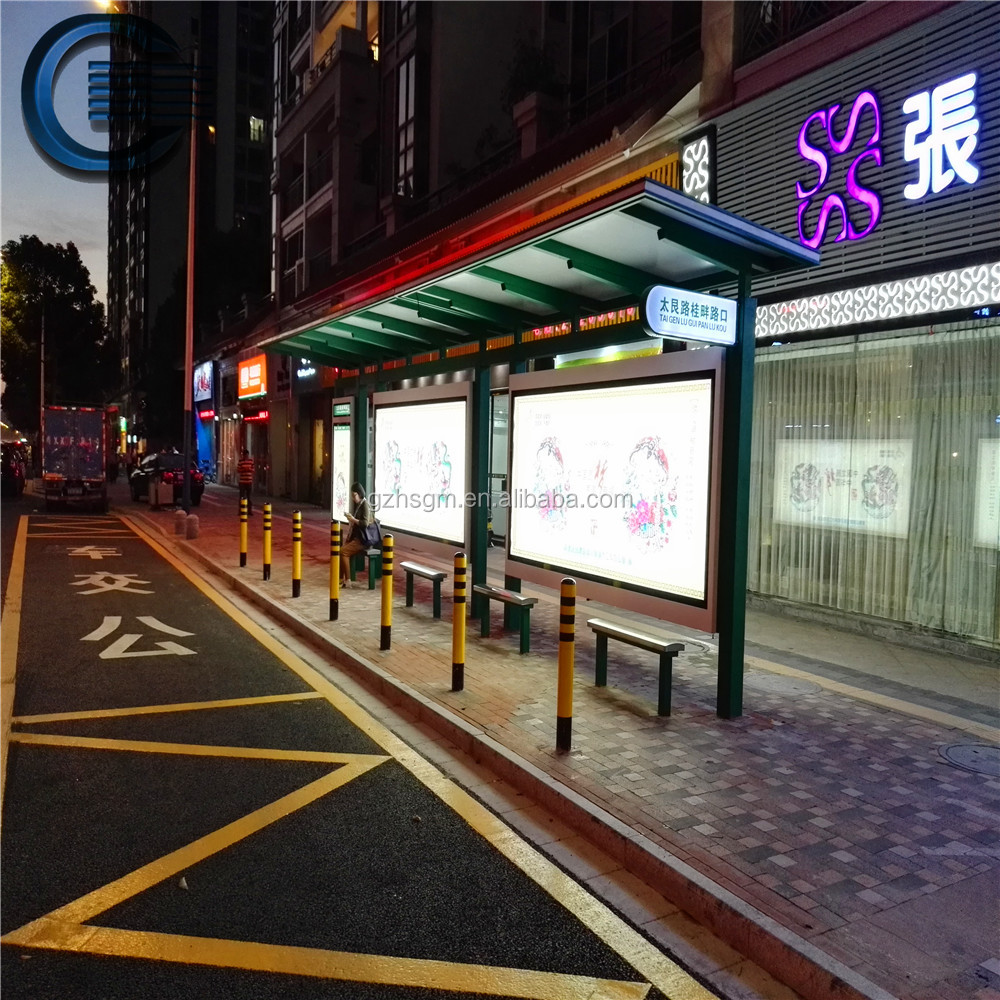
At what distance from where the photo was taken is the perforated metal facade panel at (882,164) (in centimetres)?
770

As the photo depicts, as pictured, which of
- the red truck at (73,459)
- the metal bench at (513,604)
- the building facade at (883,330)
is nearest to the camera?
the building facade at (883,330)

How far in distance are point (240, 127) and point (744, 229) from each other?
253 ft

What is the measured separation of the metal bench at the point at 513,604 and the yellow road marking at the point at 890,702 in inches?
86.8

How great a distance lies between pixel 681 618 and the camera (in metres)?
6.36

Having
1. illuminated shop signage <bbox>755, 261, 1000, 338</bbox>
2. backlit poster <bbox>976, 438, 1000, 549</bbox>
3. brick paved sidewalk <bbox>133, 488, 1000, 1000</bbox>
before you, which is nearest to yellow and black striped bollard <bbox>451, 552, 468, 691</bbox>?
brick paved sidewalk <bbox>133, 488, 1000, 1000</bbox>

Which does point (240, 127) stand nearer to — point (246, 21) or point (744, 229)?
point (246, 21)

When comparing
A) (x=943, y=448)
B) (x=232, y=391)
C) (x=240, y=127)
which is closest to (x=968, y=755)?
(x=943, y=448)

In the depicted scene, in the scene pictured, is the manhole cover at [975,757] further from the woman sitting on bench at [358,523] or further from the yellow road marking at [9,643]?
the woman sitting on bench at [358,523]

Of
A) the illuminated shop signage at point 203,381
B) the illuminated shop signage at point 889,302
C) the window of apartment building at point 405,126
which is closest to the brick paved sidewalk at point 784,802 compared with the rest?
the illuminated shop signage at point 889,302

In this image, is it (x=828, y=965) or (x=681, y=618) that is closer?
(x=828, y=965)

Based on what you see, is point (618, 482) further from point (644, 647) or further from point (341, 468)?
point (341, 468)

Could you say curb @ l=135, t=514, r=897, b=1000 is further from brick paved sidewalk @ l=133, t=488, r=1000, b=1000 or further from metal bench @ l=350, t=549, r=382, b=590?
metal bench @ l=350, t=549, r=382, b=590

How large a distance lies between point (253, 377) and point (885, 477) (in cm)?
2894

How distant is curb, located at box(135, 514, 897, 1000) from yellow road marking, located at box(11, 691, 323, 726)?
38.6 inches
